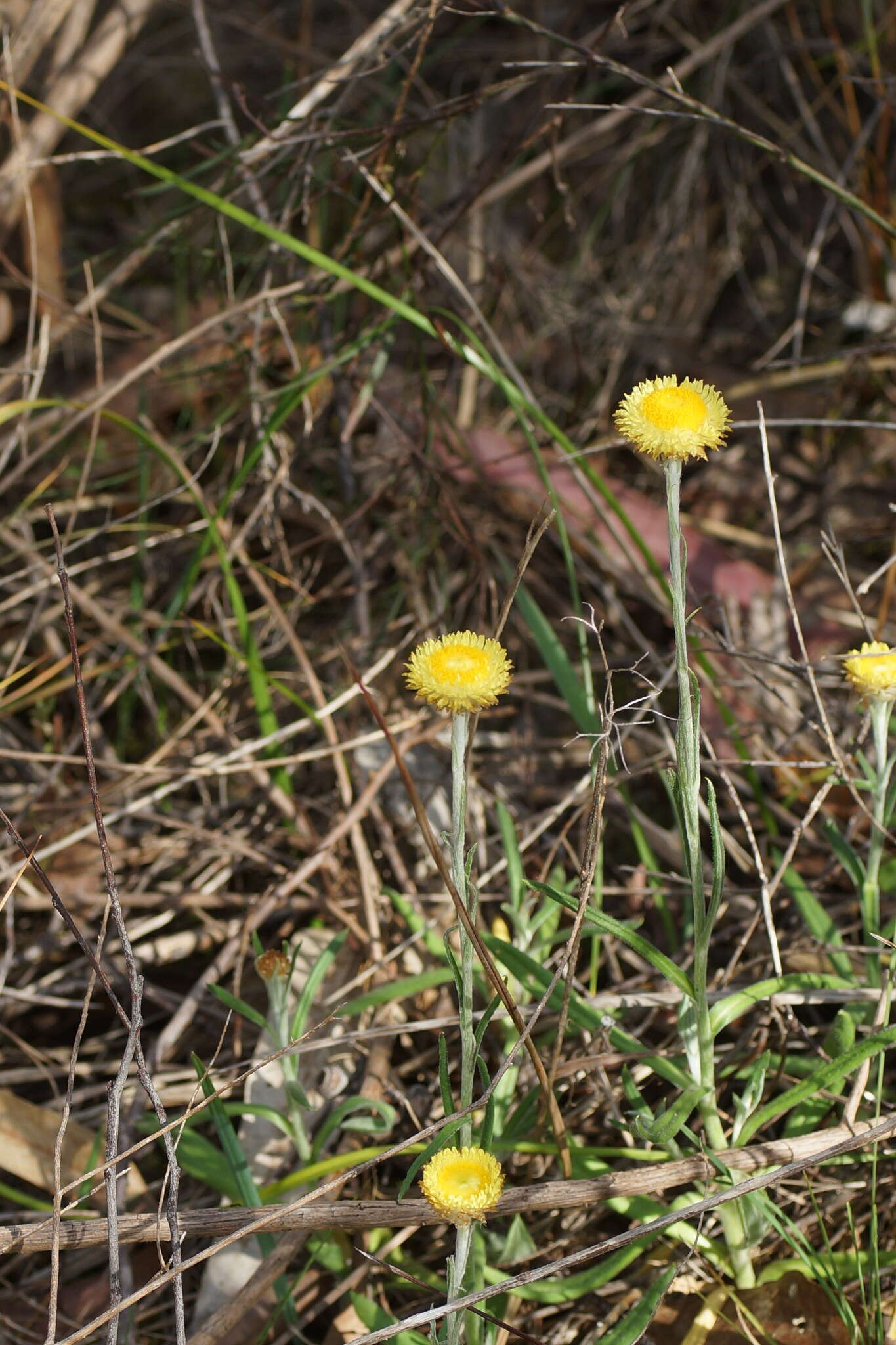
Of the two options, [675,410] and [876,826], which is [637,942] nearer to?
[876,826]

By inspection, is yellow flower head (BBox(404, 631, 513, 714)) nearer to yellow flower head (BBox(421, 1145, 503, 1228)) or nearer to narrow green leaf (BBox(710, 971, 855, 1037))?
yellow flower head (BBox(421, 1145, 503, 1228))

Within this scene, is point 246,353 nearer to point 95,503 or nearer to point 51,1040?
point 95,503

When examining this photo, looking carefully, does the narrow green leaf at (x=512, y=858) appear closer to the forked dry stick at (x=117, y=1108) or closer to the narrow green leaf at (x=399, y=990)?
the narrow green leaf at (x=399, y=990)

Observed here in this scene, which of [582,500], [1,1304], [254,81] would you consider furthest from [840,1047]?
[254,81]

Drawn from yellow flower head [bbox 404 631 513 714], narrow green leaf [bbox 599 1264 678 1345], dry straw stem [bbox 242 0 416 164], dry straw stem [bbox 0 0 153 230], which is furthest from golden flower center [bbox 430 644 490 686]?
dry straw stem [bbox 0 0 153 230]

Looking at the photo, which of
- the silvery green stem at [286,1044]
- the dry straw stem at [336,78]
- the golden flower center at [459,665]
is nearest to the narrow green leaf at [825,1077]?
the silvery green stem at [286,1044]
